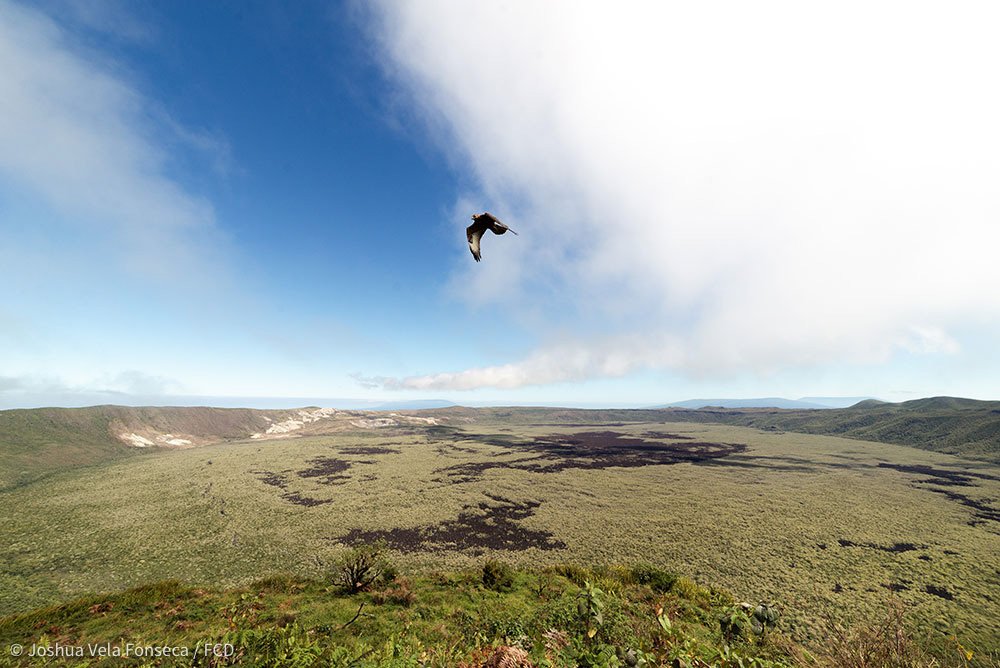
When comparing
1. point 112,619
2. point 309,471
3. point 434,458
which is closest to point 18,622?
point 112,619

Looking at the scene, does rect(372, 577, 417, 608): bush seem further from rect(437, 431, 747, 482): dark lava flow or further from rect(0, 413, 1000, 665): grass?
rect(437, 431, 747, 482): dark lava flow

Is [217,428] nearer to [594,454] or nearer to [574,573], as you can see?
[594,454]

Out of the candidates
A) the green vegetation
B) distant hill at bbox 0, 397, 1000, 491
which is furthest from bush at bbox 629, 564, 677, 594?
distant hill at bbox 0, 397, 1000, 491

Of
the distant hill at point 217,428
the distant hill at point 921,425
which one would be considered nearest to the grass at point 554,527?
the distant hill at point 217,428

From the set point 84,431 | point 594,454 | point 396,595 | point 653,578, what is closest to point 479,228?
point 396,595

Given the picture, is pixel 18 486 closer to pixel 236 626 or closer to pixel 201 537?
pixel 201 537

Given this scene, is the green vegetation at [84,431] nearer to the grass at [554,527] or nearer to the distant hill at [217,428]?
the distant hill at [217,428]
